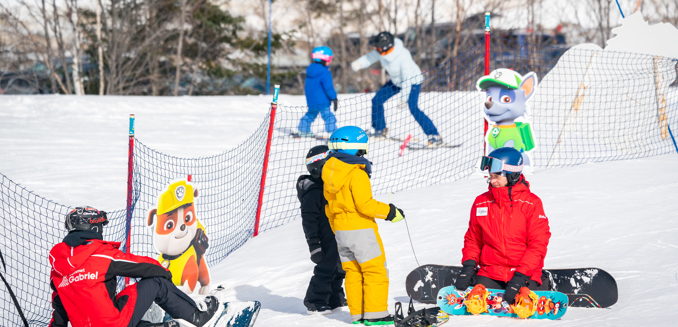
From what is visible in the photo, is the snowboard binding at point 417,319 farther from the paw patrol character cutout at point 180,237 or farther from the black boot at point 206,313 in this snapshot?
the paw patrol character cutout at point 180,237

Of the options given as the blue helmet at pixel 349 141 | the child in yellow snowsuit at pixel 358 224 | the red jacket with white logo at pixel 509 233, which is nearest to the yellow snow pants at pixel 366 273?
the child in yellow snowsuit at pixel 358 224

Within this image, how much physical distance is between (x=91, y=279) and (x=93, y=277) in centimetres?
2

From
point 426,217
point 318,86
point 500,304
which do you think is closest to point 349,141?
point 500,304

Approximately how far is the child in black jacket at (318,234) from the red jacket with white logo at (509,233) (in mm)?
1001

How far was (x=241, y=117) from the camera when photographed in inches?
A: 519

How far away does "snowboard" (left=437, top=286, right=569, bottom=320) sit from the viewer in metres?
4.12

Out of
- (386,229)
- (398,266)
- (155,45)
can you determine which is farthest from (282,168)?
(155,45)

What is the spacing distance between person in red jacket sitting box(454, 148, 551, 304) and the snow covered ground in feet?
0.95

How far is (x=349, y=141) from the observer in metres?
4.20

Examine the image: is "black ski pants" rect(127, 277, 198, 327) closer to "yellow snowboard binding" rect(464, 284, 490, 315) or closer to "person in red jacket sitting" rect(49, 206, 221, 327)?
"person in red jacket sitting" rect(49, 206, 221, 327)

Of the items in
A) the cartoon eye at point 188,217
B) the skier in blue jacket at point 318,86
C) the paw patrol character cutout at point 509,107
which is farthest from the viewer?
the skier in blue jacket at point 318,86

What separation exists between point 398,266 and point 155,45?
790 inches

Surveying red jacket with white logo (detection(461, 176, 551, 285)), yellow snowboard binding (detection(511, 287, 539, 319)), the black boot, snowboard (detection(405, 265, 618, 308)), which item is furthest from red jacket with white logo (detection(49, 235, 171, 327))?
yellow snowboard binding (detection(511, 287, 539, 319))

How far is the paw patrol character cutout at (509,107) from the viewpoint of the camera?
708 centimetres
